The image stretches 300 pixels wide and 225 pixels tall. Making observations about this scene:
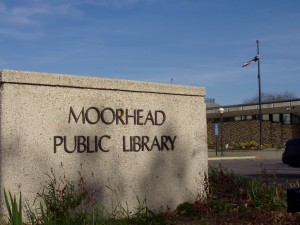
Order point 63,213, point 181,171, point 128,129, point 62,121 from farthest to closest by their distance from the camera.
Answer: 1. point 181,171
2. point 128,129
3. point 62,121
4. point 63,213

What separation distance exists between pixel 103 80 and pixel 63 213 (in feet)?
6.47

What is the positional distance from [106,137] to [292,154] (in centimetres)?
826

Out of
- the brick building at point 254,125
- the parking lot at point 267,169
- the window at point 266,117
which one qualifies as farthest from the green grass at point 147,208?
the window at point 266,117

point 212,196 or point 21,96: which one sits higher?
point 21,96

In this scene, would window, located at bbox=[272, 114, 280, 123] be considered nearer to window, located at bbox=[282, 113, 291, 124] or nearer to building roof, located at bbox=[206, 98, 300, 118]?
window, located at bbox=[282, 113, 291, 124]

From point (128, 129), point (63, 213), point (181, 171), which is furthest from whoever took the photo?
point (181, 171)

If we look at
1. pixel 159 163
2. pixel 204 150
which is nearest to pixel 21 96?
pixel 159 163

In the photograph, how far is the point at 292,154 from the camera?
14.0 m

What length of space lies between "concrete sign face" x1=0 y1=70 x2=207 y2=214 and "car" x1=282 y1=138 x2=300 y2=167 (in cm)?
635

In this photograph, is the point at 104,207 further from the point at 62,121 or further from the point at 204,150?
the point at 204,150

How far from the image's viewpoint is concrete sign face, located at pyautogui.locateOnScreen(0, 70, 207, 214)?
20.6 feet

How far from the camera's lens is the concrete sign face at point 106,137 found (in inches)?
248

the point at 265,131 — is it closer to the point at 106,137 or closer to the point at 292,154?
the point at 292,154

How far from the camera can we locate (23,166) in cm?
629
